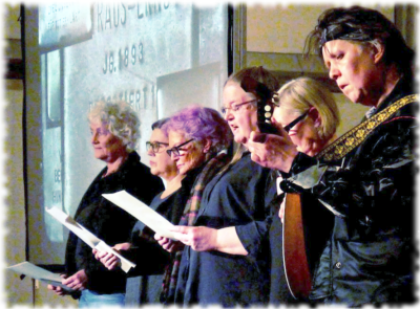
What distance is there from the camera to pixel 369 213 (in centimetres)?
172

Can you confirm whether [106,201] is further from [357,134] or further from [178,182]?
[357,134]

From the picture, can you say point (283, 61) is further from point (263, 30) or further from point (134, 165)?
point (134, 165)

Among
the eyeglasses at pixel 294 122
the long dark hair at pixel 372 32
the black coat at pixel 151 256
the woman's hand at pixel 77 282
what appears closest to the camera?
the long dark hair at pixel 372 32

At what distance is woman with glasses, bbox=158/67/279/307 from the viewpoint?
2.18 meters

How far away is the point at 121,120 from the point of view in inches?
121

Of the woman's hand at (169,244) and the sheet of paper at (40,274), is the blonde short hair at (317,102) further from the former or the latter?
the sheet of paper at (40,274)

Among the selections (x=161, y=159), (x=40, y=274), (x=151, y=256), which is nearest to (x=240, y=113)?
(x=161, y=159)

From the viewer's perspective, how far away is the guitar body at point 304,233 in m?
1.88

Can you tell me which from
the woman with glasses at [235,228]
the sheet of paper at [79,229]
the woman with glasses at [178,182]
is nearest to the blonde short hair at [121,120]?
the woman with glasses at [178,182]

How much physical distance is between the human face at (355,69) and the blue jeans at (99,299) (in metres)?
1.38

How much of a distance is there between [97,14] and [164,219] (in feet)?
4.69

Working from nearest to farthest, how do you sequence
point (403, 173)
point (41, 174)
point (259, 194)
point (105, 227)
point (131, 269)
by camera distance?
point (403, 173)
point (259, 194)
point (131, 269)
point (105, 227)
point (41, 174)

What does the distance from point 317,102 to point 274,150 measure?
0.69ft

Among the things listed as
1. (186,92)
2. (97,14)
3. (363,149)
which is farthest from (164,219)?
(97,14)
